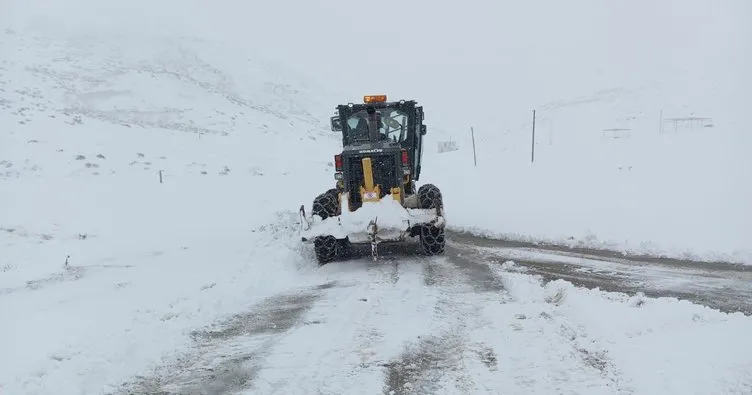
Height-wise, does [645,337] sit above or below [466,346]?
above

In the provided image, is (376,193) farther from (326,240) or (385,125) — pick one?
(385,125)

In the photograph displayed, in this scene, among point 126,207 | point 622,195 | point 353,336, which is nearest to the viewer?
point 353,336

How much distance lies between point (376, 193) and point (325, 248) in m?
1.23

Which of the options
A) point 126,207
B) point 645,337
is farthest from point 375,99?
point 126,207

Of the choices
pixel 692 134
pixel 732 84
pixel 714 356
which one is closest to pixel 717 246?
pixel 714 356

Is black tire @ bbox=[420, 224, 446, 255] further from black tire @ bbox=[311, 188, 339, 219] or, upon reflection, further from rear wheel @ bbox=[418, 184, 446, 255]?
black tire @ bbox=[311, 188, 339, 219]

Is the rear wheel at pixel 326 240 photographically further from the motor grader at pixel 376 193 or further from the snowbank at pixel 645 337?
the snowbank at pixel 645 337

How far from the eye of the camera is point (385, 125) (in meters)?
10.8

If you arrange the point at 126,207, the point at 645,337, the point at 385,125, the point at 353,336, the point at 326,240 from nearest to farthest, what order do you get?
the point at 645,337 < the point at 353,336 < the point at 326,240 < the point at 385,125 < the point at 126,207

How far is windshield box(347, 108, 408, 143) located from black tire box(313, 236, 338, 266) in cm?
229

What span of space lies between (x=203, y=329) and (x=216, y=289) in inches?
60.8

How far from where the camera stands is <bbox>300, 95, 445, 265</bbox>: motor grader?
9055mm

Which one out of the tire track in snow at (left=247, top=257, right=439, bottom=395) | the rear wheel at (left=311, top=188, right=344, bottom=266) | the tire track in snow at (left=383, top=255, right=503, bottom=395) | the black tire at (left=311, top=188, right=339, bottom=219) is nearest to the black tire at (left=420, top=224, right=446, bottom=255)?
the tire track in snow at (left=247, top=257, right=439, bottom=395)

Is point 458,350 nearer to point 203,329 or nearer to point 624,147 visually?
point 203,329
